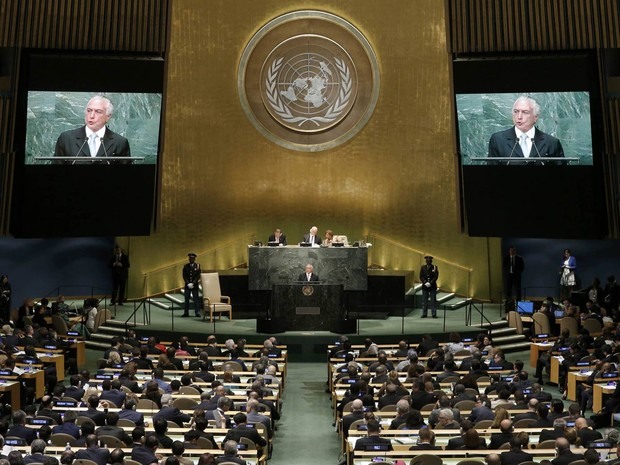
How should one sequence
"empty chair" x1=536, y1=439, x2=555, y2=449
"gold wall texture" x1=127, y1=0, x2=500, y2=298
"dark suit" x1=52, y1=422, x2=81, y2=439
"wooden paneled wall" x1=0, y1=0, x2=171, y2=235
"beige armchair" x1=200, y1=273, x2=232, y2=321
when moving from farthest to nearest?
1. "gold wall texture" x1=127, y1=0, x2=500, y2=298
2. "beige armchair" x1=200, y1=273, x2=232, y2=321
3. "wooden paneled wall" x1=0, y1=0, x2=171, y2=235
4. "dark suit" x1=52, y1=422, x2=81, y2=439
5. "empty chair" x1=536, y1=439, x2=555, y2=449

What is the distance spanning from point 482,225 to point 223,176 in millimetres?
6924

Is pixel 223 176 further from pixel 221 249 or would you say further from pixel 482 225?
pixel 482 225

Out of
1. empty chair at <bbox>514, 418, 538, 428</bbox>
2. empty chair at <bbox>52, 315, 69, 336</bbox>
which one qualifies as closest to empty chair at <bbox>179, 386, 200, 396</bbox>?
empty chair at <bbox>514, 418, 538, 428</bbox>

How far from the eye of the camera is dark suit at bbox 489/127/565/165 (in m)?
22.1

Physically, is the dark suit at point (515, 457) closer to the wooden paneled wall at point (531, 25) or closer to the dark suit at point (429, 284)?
the dark suit at point (429, 284)

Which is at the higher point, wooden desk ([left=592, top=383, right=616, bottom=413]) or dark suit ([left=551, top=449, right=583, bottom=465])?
wooden desk ([left=592, top=383, right=616, bottom=413])

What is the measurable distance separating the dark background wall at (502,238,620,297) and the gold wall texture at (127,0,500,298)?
124cm

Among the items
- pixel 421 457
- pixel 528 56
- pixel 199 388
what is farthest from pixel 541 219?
pixel 421 457

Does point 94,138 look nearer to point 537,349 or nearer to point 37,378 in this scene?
point 37,378

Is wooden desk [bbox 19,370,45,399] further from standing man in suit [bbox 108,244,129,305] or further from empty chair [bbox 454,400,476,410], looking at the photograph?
standing man in suit [bbox 108,244,129,305]

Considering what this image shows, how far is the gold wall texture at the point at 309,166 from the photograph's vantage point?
2564 centimetres

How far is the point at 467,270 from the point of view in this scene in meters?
25.6

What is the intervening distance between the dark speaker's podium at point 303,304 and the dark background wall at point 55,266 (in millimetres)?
6254

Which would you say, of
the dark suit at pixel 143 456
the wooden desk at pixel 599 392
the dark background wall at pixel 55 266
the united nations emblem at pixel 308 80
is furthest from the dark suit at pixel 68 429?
the united nations emblem at pixel 308 80
